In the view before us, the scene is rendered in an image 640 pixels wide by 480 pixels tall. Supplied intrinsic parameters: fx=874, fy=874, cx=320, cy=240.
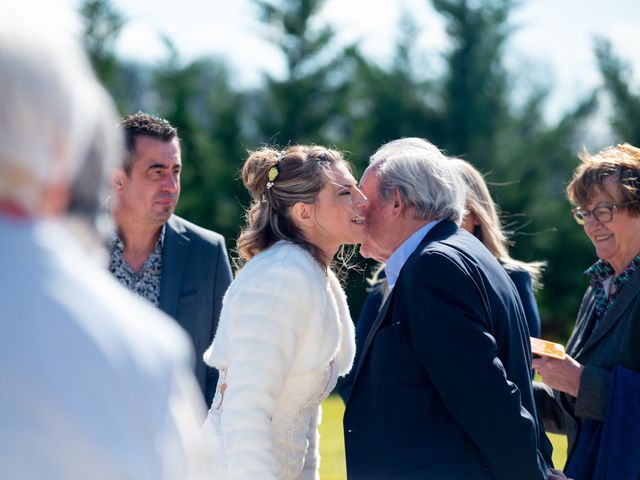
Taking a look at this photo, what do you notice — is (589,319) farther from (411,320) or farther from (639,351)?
(411,320)

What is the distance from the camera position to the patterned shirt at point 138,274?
465 cm

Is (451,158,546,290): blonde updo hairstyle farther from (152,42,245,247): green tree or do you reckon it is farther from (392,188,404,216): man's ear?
(152,42,245,247): green tree

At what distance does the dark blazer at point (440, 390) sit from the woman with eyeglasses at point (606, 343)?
32.4 inches

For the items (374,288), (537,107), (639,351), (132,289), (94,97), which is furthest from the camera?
(537,107)

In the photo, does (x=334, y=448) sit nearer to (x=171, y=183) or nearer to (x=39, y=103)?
(x=171, y=183)

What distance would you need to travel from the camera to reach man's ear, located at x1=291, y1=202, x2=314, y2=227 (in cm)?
355

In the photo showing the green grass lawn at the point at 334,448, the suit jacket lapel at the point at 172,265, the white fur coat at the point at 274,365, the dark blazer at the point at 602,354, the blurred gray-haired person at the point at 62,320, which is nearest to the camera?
the blurred gray-haired person at the point at 62,320

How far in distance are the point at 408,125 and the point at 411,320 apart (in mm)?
19951

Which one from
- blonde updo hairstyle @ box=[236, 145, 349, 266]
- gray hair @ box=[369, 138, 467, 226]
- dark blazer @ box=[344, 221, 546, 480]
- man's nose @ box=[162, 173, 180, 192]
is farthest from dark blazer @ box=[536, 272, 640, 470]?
man's nose @ box=[162, 173, 180, 192]

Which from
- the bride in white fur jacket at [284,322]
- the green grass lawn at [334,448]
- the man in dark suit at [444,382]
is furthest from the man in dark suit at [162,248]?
the green grass lawn at [334,448]

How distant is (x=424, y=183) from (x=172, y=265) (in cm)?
167

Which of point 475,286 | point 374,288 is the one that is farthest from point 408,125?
point 475,286

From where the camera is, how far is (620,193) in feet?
14.0

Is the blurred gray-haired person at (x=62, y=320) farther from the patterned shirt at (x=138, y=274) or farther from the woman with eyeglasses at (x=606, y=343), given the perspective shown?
the patterned shirt at (x=138, y=274)
